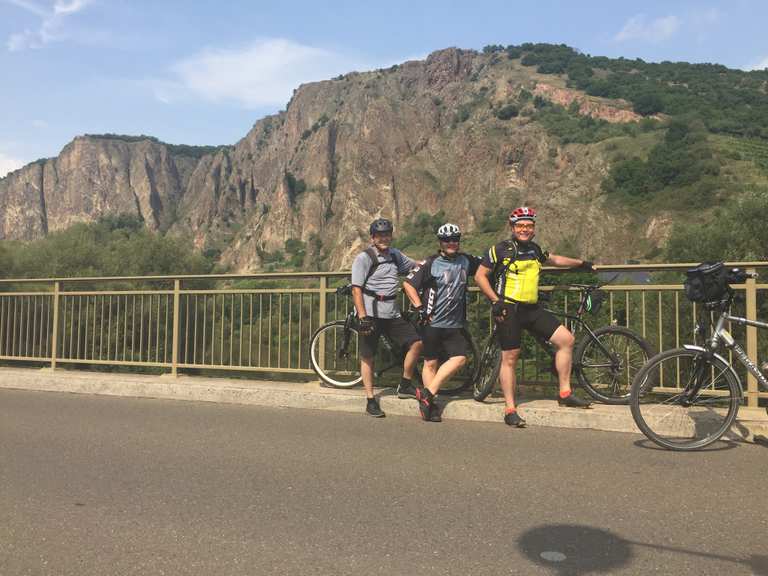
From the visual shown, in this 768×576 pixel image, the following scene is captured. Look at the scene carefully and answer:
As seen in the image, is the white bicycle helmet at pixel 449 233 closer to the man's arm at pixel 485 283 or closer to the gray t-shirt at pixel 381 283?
the man's arm at pixel 485 283

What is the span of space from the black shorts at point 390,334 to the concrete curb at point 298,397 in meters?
0.54

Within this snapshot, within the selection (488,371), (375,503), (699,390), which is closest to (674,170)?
(488,371)

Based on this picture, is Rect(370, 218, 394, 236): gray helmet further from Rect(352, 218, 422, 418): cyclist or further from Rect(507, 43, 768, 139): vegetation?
Rect(507, 43, 768, 139): vegetation

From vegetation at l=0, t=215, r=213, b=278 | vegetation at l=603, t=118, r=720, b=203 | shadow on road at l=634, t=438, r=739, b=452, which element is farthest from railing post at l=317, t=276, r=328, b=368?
vegetation at l=603, t=118, r=720, b=203

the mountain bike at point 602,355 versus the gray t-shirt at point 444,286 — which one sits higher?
the gray t-shirt at point 444,286

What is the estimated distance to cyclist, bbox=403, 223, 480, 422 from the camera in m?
5.97

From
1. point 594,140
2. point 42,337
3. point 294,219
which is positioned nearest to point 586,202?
point 594,140

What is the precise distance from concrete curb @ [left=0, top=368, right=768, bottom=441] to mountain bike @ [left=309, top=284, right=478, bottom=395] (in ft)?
0.67

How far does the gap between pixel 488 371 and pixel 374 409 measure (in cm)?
114

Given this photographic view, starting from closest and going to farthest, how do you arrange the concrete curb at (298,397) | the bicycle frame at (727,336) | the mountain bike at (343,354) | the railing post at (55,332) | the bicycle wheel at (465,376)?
the bicycle frame at (727,336), the concrete curb at (298,397), the bicycle wheel at (465,376), the mountain bike at (343,354), the railing post at (55,332)

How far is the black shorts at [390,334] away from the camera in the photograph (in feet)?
20.9

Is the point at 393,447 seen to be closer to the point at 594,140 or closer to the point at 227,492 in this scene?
the point at 227,492

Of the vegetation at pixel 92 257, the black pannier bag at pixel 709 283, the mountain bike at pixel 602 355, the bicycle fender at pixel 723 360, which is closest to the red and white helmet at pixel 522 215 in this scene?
the mountain bike at pixel 602 355

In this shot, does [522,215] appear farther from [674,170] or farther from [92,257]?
[674,170]
